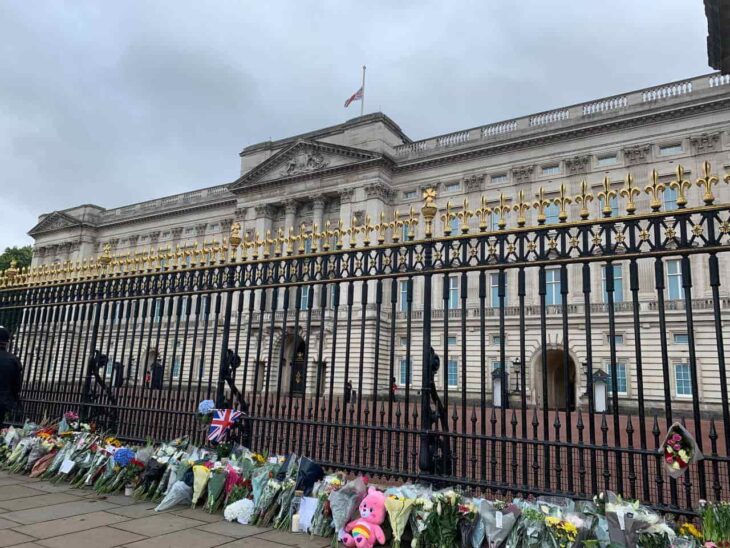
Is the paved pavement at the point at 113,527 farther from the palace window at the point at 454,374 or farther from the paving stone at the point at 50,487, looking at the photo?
the palace window at the point at 454,374

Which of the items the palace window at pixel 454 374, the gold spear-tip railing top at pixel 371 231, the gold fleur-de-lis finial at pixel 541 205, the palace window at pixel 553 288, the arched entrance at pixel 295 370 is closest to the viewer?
the gold spear-tip railing top at pixel 371 231

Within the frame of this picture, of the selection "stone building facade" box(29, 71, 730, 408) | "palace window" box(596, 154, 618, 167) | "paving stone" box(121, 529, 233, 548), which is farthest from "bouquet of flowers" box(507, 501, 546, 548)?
"palace window" box(596, 154, 618, 167)

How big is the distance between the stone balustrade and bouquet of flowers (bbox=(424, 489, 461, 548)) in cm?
2695

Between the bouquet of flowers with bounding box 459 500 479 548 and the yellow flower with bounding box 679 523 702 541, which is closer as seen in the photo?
the yellow flower with bounding box 679 523 702 541

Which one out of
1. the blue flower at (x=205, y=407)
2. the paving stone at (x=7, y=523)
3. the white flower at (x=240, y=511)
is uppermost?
the blue flower at (x=205, y=407)

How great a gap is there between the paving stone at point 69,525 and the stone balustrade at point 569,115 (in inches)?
1124

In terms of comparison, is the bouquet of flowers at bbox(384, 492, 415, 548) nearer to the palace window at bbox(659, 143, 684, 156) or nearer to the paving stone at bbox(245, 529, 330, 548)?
the paving stone at bbox(245, 529, 330, 548)

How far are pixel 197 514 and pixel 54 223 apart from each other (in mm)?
57397

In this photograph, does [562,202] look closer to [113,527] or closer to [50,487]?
[113,527]

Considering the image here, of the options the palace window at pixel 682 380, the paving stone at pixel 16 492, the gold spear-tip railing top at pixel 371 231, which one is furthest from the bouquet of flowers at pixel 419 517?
the palace window at pixel 682 380

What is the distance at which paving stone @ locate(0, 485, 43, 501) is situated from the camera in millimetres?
5935

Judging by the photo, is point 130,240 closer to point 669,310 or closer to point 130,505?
point 669,310

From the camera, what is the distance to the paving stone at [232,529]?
15.8 ft

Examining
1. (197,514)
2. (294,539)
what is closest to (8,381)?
(197,514)
